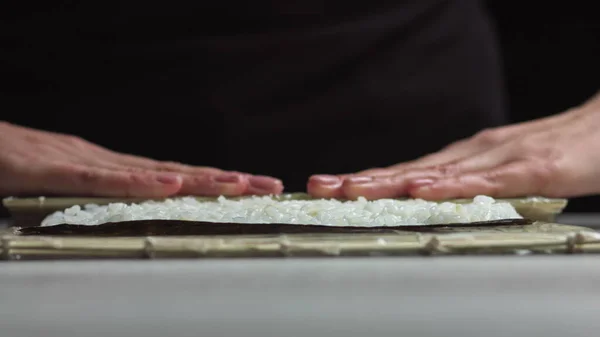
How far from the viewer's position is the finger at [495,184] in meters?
0.92

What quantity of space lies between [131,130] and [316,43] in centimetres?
42

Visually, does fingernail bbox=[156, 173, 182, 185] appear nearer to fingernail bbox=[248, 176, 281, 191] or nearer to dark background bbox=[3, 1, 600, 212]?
fingernail bbox=[248, 176, 281, 191]

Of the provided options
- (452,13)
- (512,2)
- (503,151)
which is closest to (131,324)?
(503,151)

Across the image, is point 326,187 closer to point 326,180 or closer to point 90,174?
point 326,180

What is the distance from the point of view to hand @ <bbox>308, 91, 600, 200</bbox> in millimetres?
909

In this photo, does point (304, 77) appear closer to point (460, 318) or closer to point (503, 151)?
point (503, 151)

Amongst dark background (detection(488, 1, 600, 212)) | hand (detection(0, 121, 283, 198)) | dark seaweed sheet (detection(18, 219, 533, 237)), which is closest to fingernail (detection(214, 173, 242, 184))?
hand (detection(0, 121, 283, 198))

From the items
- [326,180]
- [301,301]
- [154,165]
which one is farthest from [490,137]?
[301,301]

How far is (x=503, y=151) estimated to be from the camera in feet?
3.82

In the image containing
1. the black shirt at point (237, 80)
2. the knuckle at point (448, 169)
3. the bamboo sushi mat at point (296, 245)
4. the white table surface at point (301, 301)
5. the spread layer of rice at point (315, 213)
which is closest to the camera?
the white table surface at point (301, 301)

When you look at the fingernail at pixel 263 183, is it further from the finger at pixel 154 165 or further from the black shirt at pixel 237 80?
the black shirt at pixel 237 80

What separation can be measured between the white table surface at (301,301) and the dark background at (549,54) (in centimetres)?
145

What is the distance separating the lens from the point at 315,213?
2.16ft

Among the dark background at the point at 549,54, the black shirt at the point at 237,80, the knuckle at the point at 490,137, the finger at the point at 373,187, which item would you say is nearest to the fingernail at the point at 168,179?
the finger at the point at 373,187
